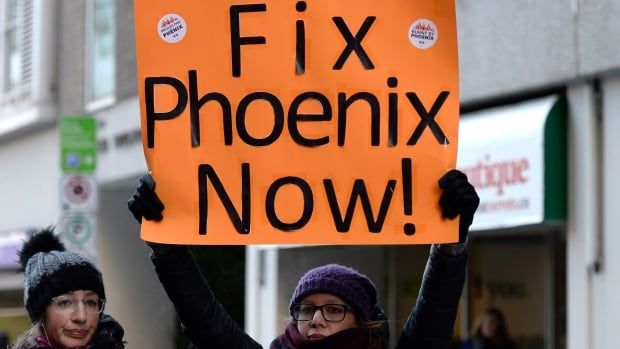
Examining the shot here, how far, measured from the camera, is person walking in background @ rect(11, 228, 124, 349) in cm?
472

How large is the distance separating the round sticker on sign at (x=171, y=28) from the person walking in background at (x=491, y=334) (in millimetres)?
7608

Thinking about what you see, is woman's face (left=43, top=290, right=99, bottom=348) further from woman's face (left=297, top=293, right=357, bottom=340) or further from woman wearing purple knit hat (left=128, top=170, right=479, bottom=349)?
woman's face (left=297, top=293, right=357, bottom=340)

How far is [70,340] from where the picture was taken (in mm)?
4719

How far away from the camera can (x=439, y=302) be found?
4324 millimetres

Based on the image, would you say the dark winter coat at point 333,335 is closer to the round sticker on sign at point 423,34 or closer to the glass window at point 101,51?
the round sticker on sign at point 423,34

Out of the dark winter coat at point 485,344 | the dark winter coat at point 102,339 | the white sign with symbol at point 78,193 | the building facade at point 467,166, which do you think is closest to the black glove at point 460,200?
the dark winter coat at point 102,339

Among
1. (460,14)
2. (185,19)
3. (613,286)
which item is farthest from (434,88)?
(460,14)

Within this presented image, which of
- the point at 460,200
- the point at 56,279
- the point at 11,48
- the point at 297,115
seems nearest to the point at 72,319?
the point at 56,279

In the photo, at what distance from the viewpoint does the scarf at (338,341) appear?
173 inches

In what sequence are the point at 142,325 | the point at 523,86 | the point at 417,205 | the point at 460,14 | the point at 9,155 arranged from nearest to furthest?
the point at 417,205 < the point at 523,86 < the point at 460,14 < the point at 142,325 < the point at 9,155

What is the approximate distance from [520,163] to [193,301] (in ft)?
22.5

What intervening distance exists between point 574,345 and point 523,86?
2081 mm

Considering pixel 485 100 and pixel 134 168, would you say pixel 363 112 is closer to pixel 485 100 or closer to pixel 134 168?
pixel 485 100

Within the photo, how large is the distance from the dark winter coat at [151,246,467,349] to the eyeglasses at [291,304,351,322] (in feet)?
0.17
